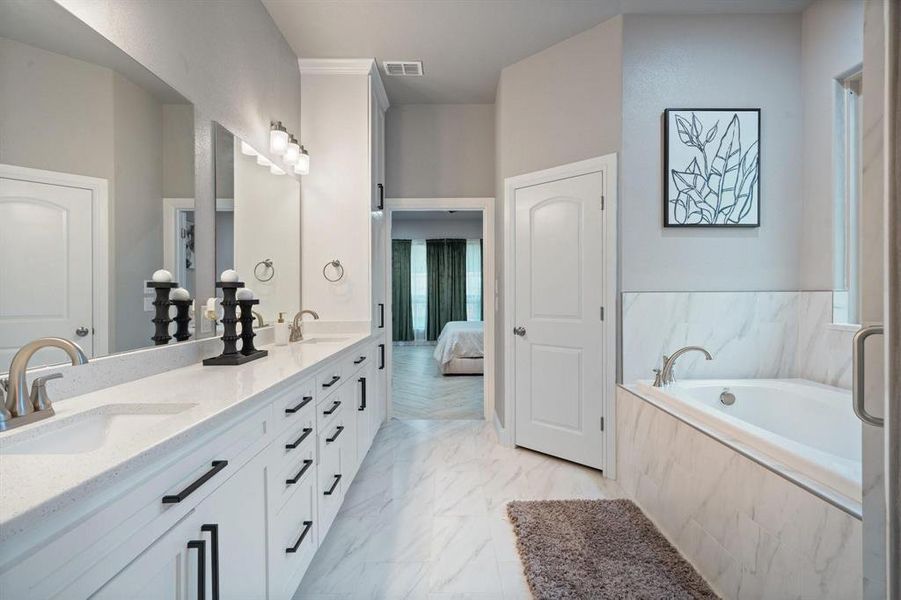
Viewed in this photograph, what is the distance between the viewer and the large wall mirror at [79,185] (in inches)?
38.9

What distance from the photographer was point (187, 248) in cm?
163

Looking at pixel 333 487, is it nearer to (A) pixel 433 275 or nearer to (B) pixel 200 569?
(B) pixel 200 569

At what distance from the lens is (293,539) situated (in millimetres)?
1377

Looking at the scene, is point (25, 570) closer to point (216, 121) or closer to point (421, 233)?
point (216, 121)

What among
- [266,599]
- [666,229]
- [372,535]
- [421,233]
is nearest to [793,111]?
[666,229]

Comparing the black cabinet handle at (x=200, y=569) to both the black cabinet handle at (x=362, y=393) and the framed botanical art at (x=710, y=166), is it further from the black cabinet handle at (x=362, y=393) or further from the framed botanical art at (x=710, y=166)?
the framed botanical art at (x=710, y=166)

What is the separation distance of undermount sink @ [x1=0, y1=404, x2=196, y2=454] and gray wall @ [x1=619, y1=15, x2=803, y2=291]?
7.71 ft

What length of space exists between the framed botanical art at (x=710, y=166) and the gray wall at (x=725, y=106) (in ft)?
→ 0.18

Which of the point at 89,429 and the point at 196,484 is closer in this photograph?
the point at 196,484

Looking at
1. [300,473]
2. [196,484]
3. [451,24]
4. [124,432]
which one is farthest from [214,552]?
[451,24]

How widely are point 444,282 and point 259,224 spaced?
19.9ft

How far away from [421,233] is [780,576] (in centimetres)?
752

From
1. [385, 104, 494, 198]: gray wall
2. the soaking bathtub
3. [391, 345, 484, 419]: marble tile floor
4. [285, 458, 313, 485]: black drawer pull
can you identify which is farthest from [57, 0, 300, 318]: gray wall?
[391, 345, 484, 419]: marble tile floor

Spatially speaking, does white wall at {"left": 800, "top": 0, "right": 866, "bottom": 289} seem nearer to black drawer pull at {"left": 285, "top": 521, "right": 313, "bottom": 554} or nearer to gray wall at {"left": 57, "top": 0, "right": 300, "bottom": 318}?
black drawer pull at {"left": 285, "top": 521, "right": 313, "bottom": 554}
